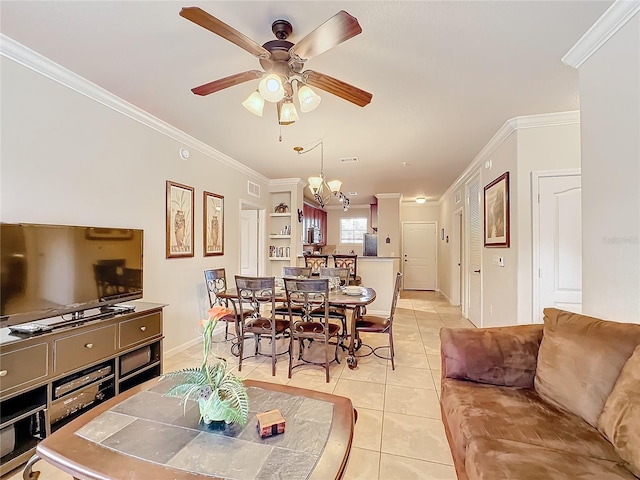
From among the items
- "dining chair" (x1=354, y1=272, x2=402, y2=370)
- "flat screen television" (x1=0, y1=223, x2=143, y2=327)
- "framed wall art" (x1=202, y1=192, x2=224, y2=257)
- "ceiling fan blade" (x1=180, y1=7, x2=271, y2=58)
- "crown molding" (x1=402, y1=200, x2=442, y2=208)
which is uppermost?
"crown molding" (x1=402, y1=200, x2=442, y2=208)

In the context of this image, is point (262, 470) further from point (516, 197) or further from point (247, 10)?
point (516, 197)

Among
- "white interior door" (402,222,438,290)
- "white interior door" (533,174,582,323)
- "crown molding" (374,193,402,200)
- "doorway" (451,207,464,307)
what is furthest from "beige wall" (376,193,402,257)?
"white interior door" (533,174,582,323)

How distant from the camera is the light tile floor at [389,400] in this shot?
69.5 inches

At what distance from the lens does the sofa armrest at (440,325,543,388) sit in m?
1.80

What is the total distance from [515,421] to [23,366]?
2512 mm

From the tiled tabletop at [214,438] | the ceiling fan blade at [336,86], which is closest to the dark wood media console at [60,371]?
the tiled tabletop at [214,438]

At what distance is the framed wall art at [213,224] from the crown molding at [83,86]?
688 millimetres

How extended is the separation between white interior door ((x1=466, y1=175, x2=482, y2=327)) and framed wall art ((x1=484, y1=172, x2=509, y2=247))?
1.35 feet

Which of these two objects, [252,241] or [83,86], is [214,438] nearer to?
[83,86]

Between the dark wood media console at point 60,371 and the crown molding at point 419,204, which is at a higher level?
the crown molding at point 419,204

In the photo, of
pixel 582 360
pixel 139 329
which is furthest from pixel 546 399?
pixel 139 329

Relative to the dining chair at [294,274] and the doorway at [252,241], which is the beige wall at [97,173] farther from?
the doorway at [252,241]

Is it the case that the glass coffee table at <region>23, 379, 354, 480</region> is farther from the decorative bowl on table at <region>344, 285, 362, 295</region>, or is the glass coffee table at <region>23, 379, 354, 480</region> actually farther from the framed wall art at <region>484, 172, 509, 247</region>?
the framed wall art at <region>484, 172, 509, 247</region>

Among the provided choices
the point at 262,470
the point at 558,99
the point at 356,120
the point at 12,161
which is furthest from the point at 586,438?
the point at 12,161
